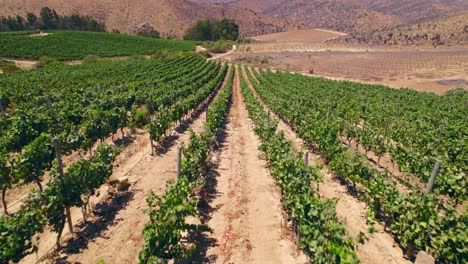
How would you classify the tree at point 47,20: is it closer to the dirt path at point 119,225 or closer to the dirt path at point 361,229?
the dirt path at point 119,225

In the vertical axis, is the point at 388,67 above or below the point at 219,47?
below

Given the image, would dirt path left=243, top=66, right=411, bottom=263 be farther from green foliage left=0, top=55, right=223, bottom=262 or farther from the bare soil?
the bare soil

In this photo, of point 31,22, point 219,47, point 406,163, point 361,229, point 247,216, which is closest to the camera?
point 361,229

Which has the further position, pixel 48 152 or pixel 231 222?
pixel 48 152

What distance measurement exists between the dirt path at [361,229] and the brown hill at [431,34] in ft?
347

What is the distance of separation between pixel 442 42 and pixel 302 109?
103 meters

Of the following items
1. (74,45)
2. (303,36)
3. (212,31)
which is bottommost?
(74,45)

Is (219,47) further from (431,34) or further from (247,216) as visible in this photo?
(247,216)

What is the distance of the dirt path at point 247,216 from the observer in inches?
340

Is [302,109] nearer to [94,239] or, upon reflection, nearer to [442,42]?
[94,239]

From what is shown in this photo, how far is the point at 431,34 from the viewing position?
10331cm

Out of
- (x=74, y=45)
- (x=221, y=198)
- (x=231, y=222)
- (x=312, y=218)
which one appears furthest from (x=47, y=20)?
(x=312, y=218)

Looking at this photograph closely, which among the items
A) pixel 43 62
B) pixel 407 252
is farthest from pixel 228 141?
pixel 43 62

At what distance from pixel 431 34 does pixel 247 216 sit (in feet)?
401
